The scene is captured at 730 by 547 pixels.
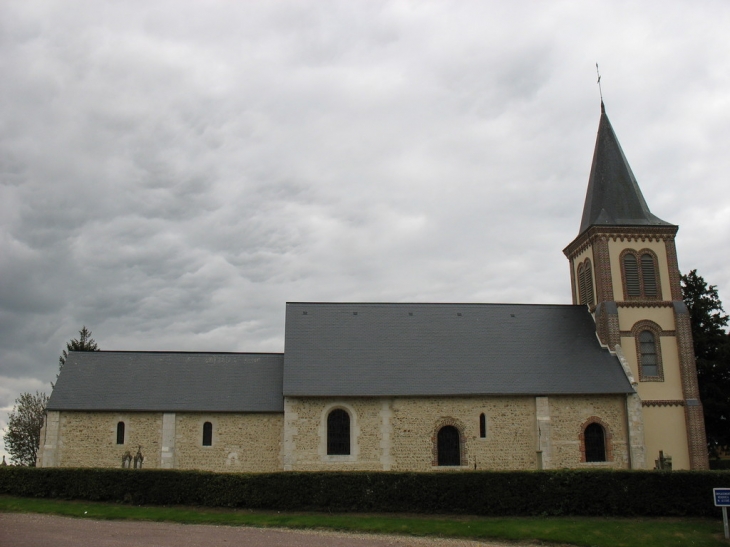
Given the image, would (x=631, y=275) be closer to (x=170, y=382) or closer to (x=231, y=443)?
(x=231, y=443)

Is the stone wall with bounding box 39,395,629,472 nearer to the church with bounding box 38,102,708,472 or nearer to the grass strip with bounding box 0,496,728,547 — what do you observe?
the church with bounding box 38,102,708,472

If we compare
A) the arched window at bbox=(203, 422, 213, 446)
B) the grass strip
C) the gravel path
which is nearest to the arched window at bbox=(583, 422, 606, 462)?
the grass strip

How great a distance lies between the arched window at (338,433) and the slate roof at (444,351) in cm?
103

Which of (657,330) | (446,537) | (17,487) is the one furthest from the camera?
(657,330)

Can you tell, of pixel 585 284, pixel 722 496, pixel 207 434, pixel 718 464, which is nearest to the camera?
pixel 722 496

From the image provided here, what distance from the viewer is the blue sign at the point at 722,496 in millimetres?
17109

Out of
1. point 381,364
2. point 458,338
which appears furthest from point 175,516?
point 458,338

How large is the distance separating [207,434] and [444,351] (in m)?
11.1

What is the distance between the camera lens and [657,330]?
2833 cm

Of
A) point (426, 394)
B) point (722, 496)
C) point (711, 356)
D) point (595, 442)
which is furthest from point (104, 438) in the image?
point (711, 356)

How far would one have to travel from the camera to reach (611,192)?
101ft

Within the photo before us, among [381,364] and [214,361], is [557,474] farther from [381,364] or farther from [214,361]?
[214,361]

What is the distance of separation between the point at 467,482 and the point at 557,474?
9.72 ft

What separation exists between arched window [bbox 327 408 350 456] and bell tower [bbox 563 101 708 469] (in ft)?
41.4
